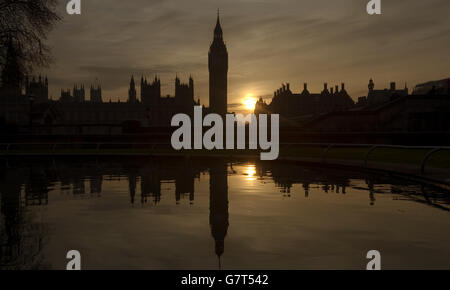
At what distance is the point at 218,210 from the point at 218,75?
5880 inches

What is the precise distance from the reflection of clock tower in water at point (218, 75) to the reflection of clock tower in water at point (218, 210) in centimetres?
13445

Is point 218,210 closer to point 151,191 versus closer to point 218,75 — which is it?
point 151,191

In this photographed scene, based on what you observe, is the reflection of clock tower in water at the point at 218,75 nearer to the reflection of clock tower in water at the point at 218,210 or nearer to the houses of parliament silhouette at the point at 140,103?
Answer: the houses of parliament silhouette at the point at 140,103

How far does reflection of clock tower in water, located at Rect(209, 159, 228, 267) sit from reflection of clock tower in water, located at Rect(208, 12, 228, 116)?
134447mm

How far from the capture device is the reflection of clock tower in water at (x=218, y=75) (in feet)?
504

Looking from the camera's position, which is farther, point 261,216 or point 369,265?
point 261,216

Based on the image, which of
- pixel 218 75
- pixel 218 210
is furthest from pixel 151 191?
pixel 218 75

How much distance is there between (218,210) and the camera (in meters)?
11.3

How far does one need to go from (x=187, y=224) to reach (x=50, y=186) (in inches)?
343

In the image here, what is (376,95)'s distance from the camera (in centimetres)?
12800

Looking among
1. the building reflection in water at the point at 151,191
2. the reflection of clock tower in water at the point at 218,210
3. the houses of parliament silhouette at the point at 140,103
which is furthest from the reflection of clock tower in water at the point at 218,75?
the reflection of clock tower in water at the point at 218,210

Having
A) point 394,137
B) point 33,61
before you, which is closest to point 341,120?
point 394,137
